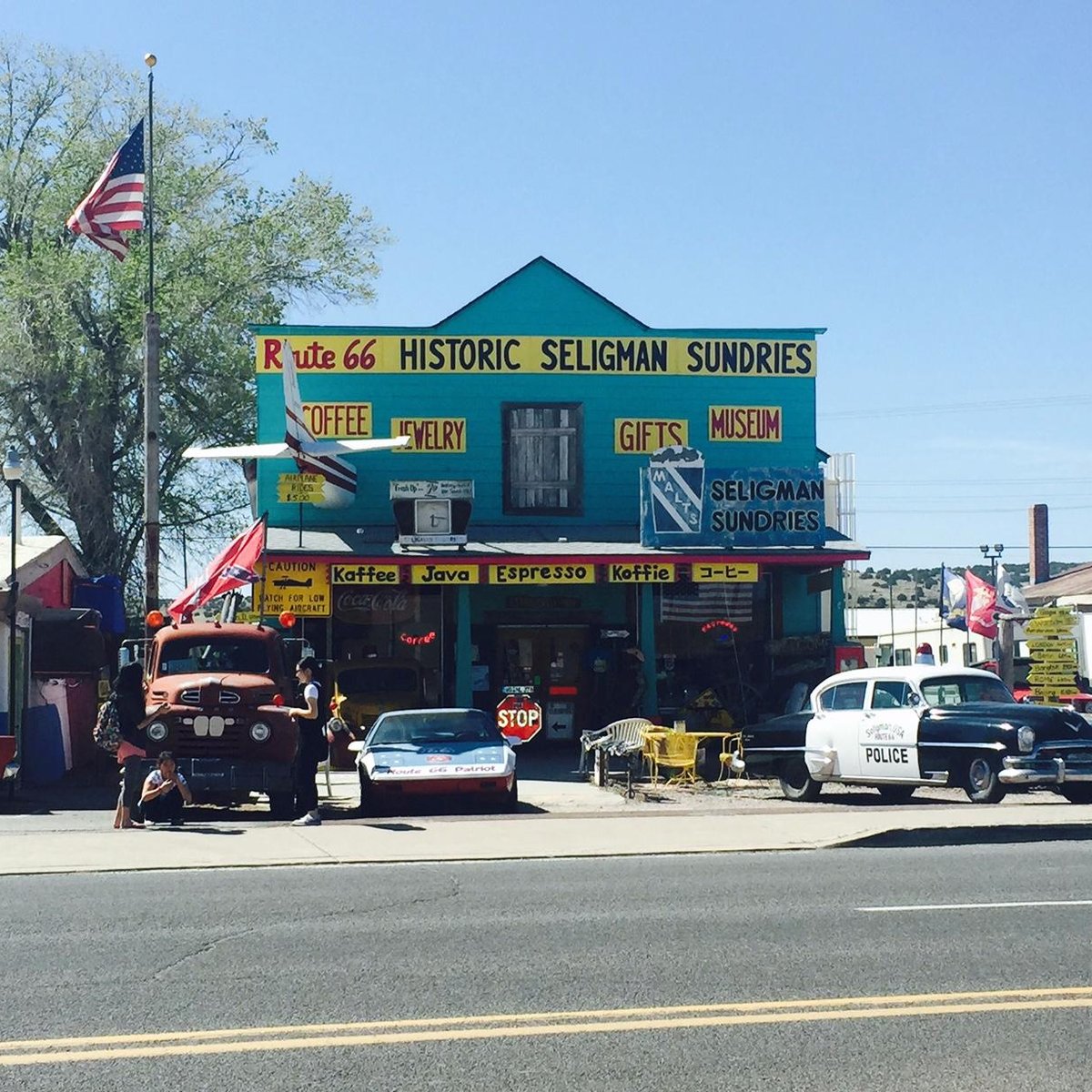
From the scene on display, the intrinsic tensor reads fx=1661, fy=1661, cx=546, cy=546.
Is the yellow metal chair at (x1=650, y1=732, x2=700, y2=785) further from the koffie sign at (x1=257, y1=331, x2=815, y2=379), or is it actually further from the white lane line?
the white lane line

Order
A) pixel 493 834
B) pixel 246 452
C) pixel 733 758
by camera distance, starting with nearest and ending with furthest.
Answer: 1. pixel 493 834
2. pixel 733 758
3. pixel 246 452

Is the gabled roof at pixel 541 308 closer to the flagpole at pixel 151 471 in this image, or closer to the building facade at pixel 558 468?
the building facade at pixel 558 468

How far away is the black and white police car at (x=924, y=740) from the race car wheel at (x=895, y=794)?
0.06ft

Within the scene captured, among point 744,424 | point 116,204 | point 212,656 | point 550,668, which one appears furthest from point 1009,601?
point 212,656

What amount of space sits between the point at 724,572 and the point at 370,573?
543cm

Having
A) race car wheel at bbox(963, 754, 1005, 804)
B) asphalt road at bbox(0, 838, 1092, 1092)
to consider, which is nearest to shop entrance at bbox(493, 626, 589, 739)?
race car wheel at bbox(963, 754, 1005, 804)

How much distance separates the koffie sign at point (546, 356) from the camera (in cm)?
2794

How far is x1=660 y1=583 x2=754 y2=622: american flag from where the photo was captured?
28.2 metres

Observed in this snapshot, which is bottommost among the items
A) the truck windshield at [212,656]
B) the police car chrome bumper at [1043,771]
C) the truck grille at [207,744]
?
the police car chrome bumper at [1043,771]

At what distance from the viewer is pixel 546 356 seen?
28266 millimetres

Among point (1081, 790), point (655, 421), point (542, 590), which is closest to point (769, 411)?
point (655, 421)

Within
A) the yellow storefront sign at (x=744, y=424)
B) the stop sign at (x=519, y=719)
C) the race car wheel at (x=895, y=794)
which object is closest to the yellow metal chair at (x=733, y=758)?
the race car wheel at (x=895, y=794)

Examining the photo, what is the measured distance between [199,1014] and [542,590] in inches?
825

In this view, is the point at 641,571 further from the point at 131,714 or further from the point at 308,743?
the point at 131,714
